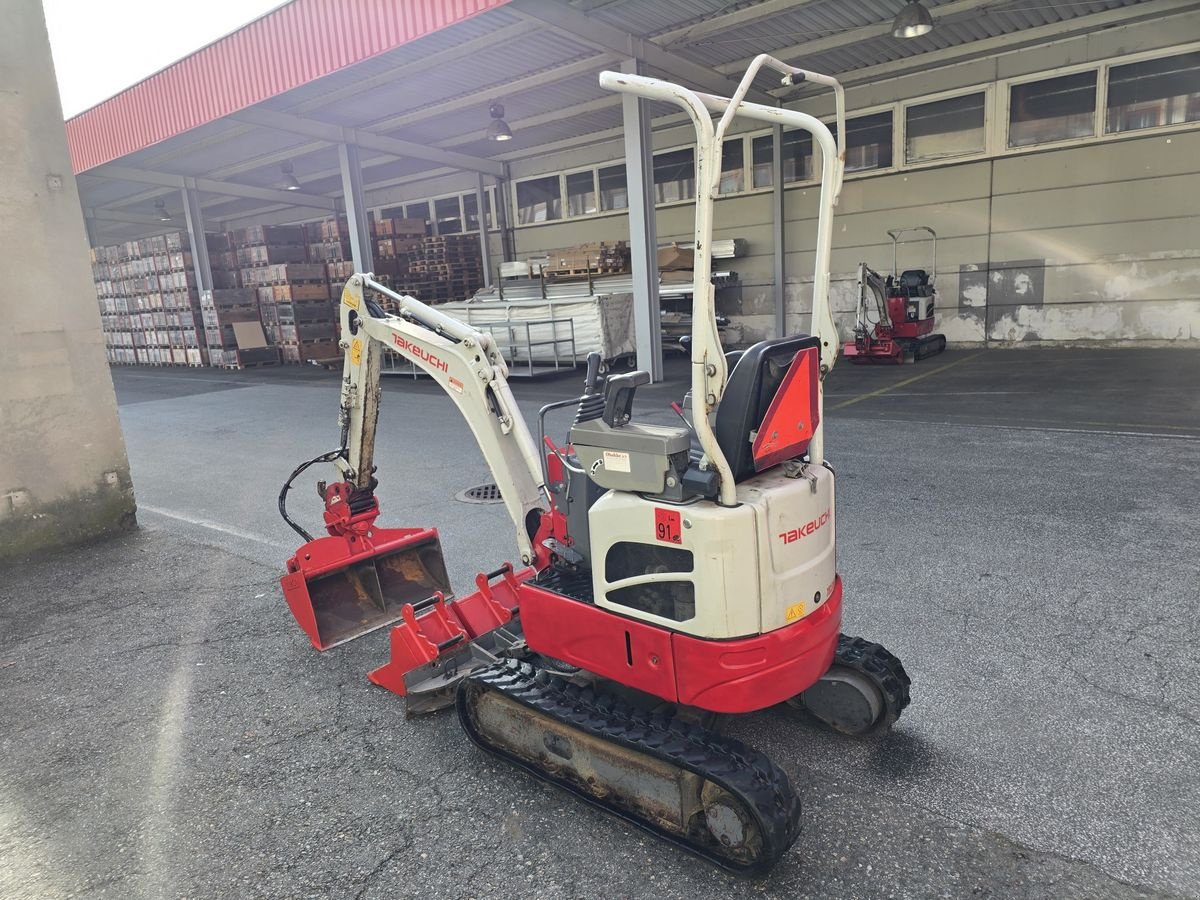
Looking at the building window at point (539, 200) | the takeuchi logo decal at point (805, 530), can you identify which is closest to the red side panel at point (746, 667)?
the takeuchi logo decal at point (805, 530)

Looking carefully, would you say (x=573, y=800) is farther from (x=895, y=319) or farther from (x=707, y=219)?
(x=895, y=319)

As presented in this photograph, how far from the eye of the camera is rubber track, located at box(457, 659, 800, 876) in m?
2.35

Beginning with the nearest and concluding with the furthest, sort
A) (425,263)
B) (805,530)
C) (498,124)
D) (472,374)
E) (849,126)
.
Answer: (805,530) → (472,374) → (498,124) → (849,126) → (425,263)

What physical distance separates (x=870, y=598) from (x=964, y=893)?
219 cm

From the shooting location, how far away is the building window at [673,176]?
59.9ft

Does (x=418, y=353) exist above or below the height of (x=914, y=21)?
below

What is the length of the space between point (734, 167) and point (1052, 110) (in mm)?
6520

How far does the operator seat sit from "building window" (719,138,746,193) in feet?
52.4

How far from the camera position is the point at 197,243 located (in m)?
22.1

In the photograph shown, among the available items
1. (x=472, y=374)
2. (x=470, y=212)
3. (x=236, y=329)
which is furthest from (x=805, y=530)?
(x=236, y=329)

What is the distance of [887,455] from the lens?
7609 mm

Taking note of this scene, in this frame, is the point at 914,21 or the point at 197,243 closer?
the point at 914,21

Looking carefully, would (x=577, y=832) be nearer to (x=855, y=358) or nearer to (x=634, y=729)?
(x=634, y=729)

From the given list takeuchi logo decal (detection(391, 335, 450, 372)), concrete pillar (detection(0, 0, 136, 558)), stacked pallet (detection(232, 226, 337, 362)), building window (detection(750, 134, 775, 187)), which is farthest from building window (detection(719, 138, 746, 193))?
takeuchi logo decal (detection(391, 335, 450, 372))
